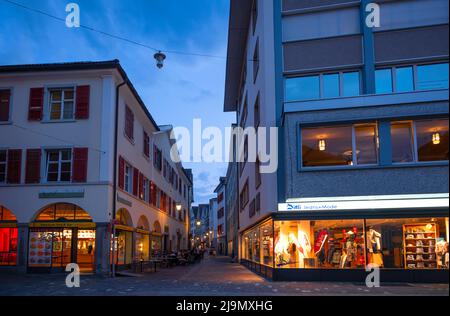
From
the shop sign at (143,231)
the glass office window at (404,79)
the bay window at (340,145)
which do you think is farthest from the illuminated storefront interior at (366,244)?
the shop sign at (143,231)

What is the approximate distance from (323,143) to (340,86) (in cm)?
280

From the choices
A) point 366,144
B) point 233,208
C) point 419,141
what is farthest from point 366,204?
point 233,208

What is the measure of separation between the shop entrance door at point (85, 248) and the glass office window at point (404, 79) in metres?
15.4

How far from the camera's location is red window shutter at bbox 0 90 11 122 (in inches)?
945

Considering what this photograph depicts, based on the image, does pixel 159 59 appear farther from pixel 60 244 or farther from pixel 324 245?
pixel 60 244

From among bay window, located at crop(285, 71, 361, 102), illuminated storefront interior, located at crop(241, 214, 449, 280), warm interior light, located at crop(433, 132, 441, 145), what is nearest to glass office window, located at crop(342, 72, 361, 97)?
bay window, located at crop(285, 71, 361, 102)

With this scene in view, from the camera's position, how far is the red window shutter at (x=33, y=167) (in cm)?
2298

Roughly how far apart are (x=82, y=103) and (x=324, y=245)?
13.4m

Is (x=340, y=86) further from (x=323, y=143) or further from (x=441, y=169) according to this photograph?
(x=441, y=169)

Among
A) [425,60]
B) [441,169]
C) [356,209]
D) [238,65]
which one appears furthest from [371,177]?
[238,65]

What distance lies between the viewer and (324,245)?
18516 mm

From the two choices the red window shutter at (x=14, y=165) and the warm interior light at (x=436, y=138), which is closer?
the warm interior light at (x=436, y=138)

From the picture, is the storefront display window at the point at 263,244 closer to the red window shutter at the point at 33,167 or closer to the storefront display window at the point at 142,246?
the storefront display window at the point at 142,246
